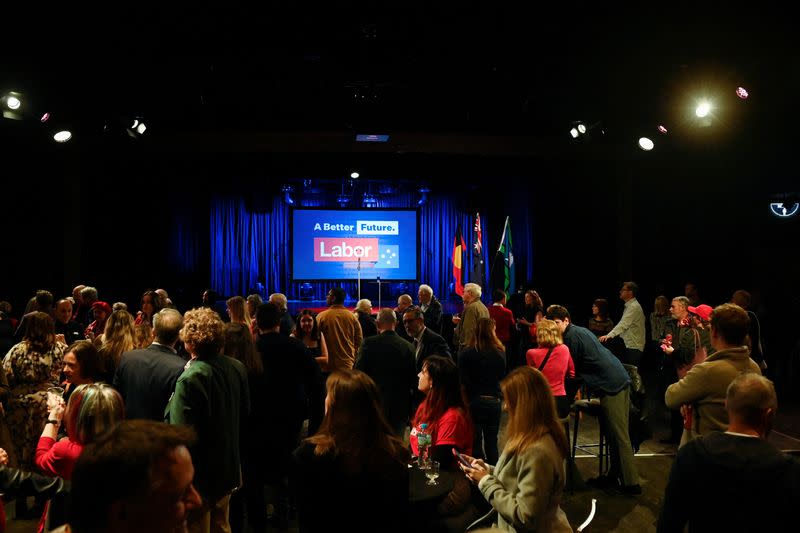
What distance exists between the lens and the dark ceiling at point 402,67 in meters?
6.50

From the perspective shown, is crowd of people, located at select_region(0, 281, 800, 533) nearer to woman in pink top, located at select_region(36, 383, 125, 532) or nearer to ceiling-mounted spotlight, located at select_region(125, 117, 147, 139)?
woman in pink top, located at select_region(36, 383, 125, 532)

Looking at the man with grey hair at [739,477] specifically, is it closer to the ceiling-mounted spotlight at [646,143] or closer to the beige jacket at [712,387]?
the beige jacket at [712,387]

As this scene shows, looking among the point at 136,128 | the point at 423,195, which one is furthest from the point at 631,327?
the point at 423,195

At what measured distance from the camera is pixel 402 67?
8.78m

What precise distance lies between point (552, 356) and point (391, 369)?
Answer: 1.18m

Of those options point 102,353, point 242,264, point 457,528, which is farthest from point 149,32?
point 242,264

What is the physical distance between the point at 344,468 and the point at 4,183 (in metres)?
8.98

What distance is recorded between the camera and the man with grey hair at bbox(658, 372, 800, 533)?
2061 mm

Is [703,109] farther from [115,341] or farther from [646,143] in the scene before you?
[115,341]

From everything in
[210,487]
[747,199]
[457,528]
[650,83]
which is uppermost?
[650,83]

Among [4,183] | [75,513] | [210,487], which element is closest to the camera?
[75,513]

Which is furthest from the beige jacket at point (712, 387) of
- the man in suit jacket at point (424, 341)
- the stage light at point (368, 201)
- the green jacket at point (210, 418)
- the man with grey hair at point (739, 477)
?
the stage light at point (368, 201)

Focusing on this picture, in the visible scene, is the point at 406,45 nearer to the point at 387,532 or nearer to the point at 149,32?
the point at 149,32

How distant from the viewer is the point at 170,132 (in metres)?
11.9
